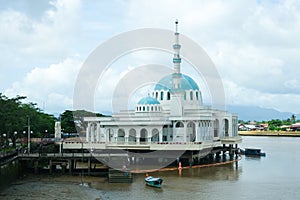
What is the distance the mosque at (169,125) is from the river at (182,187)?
7.56 meters

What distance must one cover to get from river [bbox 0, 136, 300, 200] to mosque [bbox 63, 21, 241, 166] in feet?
24.8

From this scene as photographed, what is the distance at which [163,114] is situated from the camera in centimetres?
6900

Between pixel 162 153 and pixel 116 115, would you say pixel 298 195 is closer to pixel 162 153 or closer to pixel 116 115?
pixel 162 153

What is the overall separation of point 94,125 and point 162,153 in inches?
608

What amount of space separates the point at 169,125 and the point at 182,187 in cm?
2249

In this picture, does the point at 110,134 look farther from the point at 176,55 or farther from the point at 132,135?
the point at 176,55

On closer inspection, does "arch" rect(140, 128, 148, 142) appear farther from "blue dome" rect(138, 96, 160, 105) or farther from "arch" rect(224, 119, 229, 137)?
"arch" rect(224, 119, 229, 137)

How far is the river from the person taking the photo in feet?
133

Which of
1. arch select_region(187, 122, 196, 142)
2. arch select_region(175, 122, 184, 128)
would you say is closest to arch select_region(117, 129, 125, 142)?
arch select_region(175, 122, 184, 128)

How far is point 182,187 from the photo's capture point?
4506 cm

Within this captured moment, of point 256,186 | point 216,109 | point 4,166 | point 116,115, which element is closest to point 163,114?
point 116,115

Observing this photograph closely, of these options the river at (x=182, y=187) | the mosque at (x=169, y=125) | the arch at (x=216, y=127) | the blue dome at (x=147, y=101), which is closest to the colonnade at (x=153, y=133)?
the mosque at (x=169, y=125)

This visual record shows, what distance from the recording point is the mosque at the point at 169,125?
202ft

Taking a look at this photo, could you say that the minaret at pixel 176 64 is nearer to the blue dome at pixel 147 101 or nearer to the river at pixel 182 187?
the blue dome at pixel 147 101
